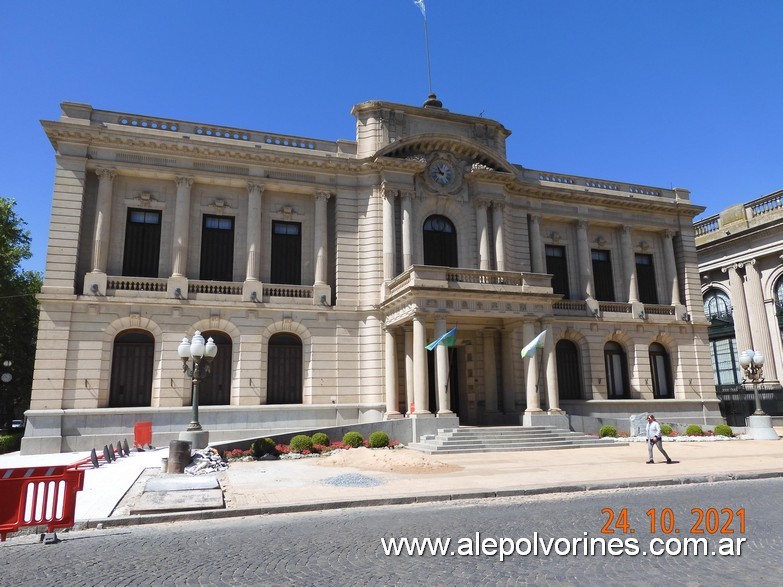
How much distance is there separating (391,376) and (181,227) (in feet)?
42.0

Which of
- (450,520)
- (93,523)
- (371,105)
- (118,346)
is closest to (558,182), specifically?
(371,105)

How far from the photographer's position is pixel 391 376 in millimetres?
27641

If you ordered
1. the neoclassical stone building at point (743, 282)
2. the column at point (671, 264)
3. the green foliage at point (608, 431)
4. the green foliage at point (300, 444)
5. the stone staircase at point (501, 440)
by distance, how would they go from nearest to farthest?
1. the green foliage at point (300, 444)
2. the stone staircase at point (501, 440)
3. the green foliage at point (608, 431)
4. the column at point (671, 264)
5. the neoclassical stone building at point (743, 282)

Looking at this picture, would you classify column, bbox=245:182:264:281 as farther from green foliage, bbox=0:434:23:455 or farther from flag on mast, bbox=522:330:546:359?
flag on mast, bbox=522:330:546:359

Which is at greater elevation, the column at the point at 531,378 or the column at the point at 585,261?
the column at the point at 585,261

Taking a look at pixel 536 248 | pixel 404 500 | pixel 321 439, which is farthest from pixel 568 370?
pixel 404 500

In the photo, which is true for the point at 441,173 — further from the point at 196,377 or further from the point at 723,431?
the point at 723,431

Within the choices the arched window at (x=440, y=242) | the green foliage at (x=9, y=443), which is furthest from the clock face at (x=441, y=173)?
the green foliage at (x=9, y=443)

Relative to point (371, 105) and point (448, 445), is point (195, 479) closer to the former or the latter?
point (448, 445)

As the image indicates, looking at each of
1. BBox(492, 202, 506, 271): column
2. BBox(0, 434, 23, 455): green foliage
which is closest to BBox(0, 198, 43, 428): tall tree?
BBox(0, 434, 23, 455): green foliage

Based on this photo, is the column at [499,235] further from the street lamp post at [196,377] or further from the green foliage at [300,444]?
the street lamp post at [196,377]

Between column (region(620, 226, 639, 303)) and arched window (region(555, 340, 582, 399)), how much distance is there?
559 centimetres

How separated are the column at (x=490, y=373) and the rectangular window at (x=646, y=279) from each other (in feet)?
41.8

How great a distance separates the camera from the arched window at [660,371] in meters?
35.3
